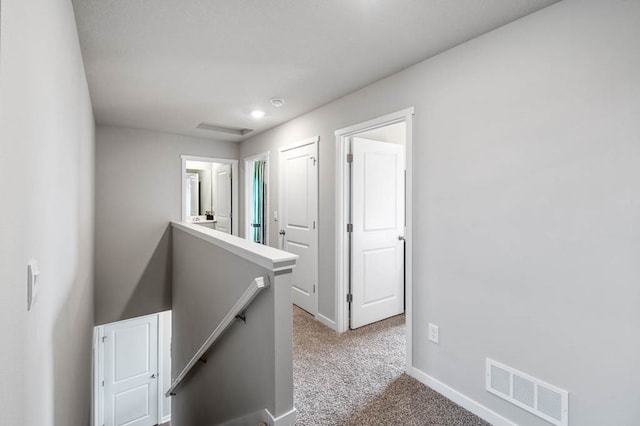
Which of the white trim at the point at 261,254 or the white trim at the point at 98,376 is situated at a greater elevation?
the white trim at the point at 261,254

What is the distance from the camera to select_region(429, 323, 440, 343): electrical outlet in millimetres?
2119

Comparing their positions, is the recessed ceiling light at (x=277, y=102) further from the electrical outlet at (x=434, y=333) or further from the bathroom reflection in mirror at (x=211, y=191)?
the electrical outlet at (x=434, y=333)

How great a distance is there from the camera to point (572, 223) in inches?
59.7

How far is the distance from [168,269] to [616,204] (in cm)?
486

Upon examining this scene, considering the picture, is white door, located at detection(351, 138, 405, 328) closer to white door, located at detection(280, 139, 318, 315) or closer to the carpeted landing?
the carpeted landing

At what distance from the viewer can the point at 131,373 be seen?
16.6ft

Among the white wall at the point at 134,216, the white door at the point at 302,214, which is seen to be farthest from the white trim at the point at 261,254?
the white wall at the point at 134,216

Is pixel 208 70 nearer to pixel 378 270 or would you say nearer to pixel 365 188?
pixel 365 188

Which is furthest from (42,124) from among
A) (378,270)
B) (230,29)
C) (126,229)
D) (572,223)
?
(126,229)

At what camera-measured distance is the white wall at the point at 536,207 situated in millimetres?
1378

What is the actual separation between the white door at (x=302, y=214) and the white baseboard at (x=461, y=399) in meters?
1.39

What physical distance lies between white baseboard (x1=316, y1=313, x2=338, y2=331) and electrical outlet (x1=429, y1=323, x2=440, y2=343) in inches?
43.7

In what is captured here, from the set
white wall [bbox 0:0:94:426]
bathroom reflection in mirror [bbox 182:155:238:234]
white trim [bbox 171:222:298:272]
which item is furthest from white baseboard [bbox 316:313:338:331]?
bathroom reflection in mirror [bbox 182:155:238:234]

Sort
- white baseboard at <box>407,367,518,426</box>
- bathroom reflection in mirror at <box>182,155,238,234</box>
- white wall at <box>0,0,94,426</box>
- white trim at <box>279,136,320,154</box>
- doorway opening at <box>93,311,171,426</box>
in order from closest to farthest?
white wall at <box>0,0,94,426</box>
white baseboard at <box>407,367,518,426</box>
white trim at <box>279,136,320,154</box>
doorway opening at <box>93,311,171,426</box>
bathroom reflection in mirror at <box>182,155,238,234</box>
